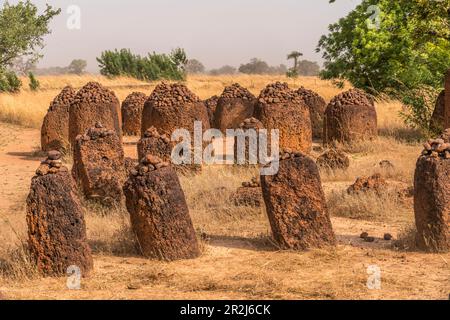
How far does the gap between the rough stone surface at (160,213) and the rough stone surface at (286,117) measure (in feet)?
19.5

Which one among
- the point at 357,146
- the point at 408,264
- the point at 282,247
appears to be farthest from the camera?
the point at 357,146

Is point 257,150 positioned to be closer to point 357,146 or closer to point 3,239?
point 357,146

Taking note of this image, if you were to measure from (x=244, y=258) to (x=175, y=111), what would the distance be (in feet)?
20.9

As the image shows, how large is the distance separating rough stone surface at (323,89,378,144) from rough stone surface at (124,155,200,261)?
7.81 metres

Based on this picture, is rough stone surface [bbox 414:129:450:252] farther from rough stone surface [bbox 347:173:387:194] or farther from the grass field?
rough stone surface [bbox 347:173:387:194]

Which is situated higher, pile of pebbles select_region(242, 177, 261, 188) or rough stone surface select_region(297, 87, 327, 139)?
rough stone surface select_region(297, 87, 327, 139)

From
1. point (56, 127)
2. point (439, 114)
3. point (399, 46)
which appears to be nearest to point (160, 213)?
point (56, 127)

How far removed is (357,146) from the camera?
14.1m

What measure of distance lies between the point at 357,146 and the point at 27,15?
15.7 meters

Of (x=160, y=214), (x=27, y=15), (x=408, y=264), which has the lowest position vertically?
(x=408, y=264)

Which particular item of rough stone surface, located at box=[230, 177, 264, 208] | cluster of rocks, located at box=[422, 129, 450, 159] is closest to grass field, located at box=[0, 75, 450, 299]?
rough stone surface, located at box=[230, 177, 264, 208]

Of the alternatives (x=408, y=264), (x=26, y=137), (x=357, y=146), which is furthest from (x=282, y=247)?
(x=26, y=137)

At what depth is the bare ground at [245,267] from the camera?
6164 millimetres

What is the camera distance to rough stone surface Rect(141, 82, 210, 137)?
13258 millimetres
